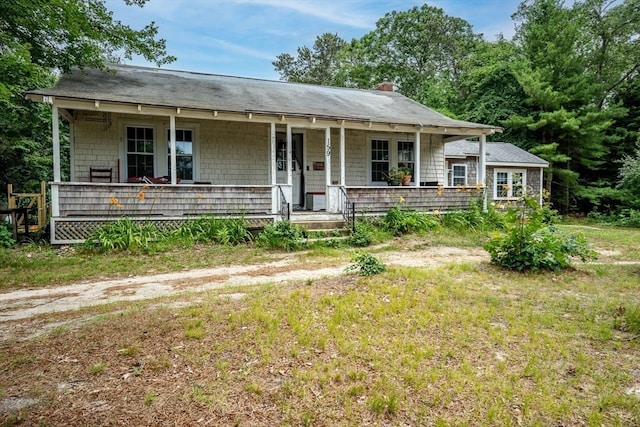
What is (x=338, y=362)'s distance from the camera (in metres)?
3.46

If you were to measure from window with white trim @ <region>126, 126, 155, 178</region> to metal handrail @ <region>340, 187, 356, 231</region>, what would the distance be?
18.6 feet

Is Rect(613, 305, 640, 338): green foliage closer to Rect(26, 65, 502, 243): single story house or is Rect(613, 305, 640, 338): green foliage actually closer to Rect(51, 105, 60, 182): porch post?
Rect(26, 65, 502, 243): single story house

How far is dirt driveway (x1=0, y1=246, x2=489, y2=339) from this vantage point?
4825 millimetres

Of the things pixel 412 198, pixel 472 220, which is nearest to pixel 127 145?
pixel 412 198

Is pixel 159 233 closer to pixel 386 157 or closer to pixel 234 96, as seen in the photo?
pixel 234 96

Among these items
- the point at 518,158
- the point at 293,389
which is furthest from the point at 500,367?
the point at 518,158

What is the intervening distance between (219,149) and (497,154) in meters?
13.8

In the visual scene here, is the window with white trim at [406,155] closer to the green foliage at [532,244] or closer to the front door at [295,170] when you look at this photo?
the front door at [295,170]

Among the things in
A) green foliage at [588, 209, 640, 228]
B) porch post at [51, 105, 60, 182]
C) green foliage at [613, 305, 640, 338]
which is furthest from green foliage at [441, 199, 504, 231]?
porch post at [51, 105, 60, 182]

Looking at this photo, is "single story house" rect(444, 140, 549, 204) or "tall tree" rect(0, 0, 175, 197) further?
"single story house" rect(444, 140, 549, 204)

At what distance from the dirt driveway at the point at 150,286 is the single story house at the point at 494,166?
34.6 ft

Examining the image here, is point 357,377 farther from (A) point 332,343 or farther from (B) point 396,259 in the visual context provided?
(B) point 396,259

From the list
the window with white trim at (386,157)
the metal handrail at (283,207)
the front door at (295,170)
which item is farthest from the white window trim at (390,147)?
the metal handrail at (283,207)

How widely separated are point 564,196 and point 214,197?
19.6 metres
